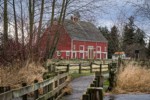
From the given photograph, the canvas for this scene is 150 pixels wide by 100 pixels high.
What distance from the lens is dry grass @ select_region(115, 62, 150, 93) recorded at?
21.1 meters

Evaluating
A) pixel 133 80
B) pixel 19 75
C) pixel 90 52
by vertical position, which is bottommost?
pixel 133 80

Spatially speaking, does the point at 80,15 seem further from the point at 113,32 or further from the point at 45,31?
the point at 113,32

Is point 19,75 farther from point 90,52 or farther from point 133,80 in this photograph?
point 90,52

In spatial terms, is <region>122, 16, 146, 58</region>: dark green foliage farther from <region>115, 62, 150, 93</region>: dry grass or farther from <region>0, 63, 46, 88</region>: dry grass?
<region>0, 63, 46, 88</region>: dry grass

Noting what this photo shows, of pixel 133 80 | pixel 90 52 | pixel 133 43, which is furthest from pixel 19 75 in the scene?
pixel 133 43

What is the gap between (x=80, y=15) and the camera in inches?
1088

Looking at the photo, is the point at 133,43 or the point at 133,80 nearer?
the point at 133,80

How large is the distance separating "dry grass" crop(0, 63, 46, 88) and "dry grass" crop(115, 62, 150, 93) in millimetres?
4850

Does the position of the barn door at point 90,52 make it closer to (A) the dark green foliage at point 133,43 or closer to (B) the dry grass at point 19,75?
(A) the dark green foliage at point 133,43

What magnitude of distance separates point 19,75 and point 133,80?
7.33 meters

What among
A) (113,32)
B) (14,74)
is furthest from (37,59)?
(113,32)

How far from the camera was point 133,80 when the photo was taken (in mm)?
21750

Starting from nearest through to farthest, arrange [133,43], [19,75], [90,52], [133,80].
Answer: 1. [19,75]
2. [133,80]
3. [90,52]
4. [133,43]

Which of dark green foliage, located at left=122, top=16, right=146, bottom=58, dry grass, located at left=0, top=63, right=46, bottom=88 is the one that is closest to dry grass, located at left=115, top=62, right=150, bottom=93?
dry grass, located at left=0, top=63, right=46, bottom=88
